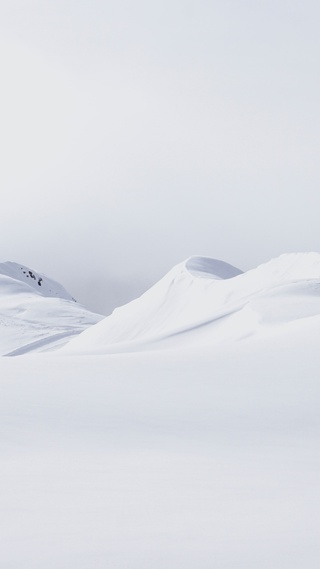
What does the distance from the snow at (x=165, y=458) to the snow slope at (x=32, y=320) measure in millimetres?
31754

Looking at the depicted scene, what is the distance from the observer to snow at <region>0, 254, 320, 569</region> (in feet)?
11.6

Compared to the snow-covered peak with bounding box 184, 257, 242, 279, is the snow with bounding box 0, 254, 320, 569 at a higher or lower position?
lower

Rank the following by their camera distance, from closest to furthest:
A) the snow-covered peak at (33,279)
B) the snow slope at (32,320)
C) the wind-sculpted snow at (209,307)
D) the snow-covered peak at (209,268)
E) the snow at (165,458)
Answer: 1. the snow at (165,458)
2. the wind-sculpted snow at (209,307)
3. the snow-covered peak at (209,268)
4. the snow slope at (32,320)
5. the snow-covered peak at (33,279)

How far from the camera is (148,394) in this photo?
6.70 m

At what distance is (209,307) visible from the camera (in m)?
25.9

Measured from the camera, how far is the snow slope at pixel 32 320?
41.6m

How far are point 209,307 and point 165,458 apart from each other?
20.9 metres

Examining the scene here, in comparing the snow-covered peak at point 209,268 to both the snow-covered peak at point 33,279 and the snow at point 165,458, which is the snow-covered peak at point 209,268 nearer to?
the snow at point 165,458

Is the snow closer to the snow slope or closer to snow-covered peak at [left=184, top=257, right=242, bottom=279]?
snow-covered peak at [left=184, top=257, right=242, bottom=279]

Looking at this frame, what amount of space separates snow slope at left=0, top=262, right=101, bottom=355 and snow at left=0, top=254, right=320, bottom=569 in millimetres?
31754

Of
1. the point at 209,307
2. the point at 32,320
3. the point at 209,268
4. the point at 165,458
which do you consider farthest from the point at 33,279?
the point at 165,458

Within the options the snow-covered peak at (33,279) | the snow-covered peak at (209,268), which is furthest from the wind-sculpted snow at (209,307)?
the snow-covered peak at (33,279)

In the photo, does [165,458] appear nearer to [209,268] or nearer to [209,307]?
[209,307]

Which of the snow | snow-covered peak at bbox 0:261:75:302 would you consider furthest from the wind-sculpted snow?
snow-covered peak at bbox 0:261:75:302
